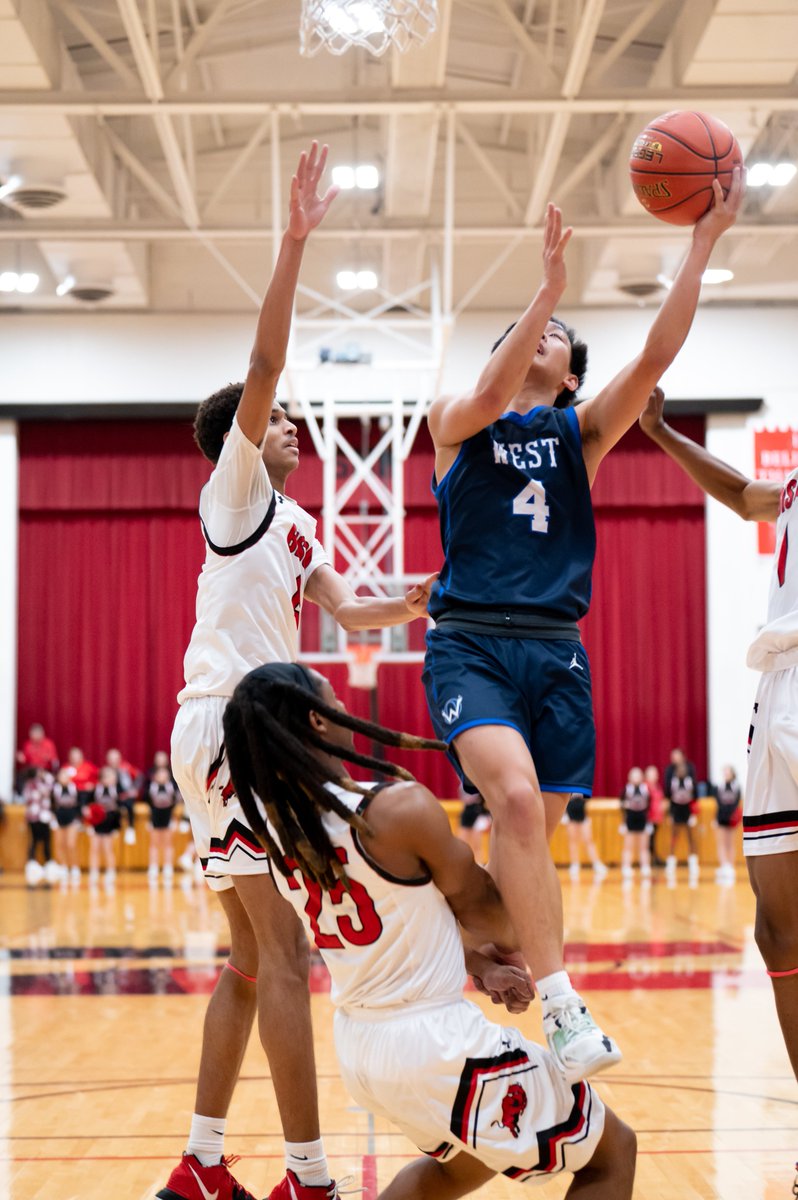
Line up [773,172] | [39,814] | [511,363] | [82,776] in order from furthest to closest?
[82,776] < [39,814] < [773,172] < [511,363]

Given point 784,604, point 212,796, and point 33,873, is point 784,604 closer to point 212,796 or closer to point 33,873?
point 212,796

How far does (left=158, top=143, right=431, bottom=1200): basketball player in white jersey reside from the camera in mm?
3674

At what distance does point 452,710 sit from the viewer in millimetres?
3562

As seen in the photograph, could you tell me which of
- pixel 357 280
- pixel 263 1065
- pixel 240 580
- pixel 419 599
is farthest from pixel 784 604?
pixel 357 280

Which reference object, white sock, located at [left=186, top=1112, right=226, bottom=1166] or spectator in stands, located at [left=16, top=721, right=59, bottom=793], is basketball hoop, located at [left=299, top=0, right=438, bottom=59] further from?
spectator in stands, located at [left=16, top=721, right=59, bottom=793]

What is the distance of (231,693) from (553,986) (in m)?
1.41

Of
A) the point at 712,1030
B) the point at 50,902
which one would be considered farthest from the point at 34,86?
the point at 712,1030

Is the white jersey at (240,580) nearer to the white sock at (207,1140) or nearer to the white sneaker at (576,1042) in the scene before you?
the white sock at (207,1140)

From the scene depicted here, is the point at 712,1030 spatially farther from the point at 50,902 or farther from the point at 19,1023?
the point at 50,902

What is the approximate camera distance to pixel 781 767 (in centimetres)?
394

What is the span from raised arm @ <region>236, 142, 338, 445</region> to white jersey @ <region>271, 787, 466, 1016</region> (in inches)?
53.9

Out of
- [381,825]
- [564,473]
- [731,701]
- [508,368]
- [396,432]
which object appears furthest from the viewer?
[731,701]

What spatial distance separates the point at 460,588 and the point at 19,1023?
492 centimetres

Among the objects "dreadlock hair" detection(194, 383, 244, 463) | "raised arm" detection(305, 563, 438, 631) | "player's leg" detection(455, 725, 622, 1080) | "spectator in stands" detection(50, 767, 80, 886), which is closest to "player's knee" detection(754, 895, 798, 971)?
"player's leg" detection(455, 725, 622, 1080)
